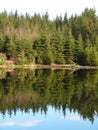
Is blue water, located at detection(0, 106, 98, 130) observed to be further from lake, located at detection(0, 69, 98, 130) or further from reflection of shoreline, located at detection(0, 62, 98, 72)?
reflection of shoreline, located at detection(0, 62, 98, 72)

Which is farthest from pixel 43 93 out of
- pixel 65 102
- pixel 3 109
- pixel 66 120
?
pixel 66 120

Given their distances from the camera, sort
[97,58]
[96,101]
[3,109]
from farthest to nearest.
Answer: [97,58] → [96,101] → [3,109]

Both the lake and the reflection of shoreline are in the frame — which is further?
the reflection of shoreline

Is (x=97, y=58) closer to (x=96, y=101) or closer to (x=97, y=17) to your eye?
(x=97, y=17)

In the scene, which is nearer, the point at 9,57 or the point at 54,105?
the point at 54,105

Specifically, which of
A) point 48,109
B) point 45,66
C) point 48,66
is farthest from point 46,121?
point 48,66

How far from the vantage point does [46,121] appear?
1923 centimetres

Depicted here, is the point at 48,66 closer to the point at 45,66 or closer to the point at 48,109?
the point at 45,66

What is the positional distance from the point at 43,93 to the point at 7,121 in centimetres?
1179

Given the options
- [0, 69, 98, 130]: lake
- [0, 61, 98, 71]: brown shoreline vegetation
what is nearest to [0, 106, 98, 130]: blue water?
[0, 69, 98, 130]: lake

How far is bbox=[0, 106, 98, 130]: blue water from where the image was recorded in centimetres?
1770

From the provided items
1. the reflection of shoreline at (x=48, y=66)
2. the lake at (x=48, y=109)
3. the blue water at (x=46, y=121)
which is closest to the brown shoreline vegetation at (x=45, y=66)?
the reflection of shoreline at (x=48, y=66)

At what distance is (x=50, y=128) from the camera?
17.5m

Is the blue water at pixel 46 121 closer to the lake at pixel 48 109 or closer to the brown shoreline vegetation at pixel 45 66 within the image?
the lake at pixel 48 109
